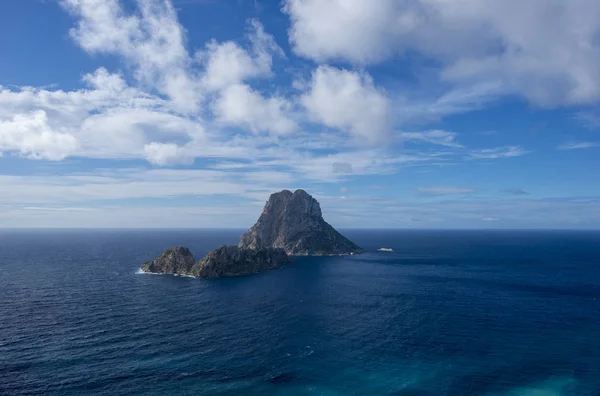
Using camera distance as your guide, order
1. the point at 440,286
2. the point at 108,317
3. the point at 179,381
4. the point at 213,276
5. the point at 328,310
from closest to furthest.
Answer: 1. the point at 179,381
2. the point at 108,317
3. the point at 328,310
4. the point at 440,286
5. the point at 213,276

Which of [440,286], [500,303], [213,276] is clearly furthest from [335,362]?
[213,276]

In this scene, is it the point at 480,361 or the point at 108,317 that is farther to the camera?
the point at 108,317

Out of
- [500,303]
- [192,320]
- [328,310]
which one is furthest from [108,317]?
[500,303]

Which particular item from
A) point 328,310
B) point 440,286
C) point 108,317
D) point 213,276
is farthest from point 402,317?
point 213,276

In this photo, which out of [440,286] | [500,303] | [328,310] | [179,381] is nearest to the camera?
[179,381]

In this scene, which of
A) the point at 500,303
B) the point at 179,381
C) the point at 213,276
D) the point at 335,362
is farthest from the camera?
the point at 213,276

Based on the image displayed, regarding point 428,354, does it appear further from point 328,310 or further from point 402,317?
point 328,310

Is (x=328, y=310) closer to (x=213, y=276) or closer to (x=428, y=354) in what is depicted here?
(x=428, y=354)

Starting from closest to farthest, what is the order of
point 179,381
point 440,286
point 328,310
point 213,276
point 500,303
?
point 179,381
point 328,310
point 500,303
point 440,286
point 213,276

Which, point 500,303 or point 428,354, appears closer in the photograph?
point 428,354
